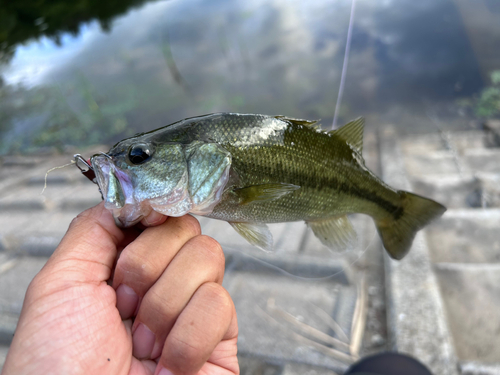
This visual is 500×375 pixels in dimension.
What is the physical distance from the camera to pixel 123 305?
0.97 m

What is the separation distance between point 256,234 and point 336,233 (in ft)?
1.12

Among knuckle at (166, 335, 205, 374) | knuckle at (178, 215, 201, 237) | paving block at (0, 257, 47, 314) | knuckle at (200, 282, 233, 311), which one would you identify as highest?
knuckle at (178, 215, 201, 237)

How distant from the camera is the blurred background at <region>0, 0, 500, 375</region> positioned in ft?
7.18

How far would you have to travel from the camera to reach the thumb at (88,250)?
87cm

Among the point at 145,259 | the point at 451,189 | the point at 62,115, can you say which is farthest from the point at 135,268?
the point at 62,115

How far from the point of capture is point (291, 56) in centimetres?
1179

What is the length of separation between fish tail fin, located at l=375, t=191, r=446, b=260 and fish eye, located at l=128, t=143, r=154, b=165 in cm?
90

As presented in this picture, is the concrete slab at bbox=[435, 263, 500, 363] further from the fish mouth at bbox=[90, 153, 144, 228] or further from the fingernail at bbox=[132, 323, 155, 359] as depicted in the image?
the fish mouth at bbox=[90, 153, 144, 228]

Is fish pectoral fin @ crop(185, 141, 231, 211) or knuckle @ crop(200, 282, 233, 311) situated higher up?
fish pectoral fin @ crop(185, 141, 231, 211)

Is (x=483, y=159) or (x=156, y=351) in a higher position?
(x=156, y=351)

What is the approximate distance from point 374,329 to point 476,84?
8.10 meters

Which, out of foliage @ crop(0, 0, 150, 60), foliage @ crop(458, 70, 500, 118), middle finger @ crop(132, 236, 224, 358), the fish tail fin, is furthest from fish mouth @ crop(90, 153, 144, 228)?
foliage @ crop(0, 0, 150, 60)

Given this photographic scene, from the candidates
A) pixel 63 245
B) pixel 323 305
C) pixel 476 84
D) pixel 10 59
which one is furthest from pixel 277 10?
pixel 63 245

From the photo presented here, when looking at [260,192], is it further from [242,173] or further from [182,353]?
[182,353]
